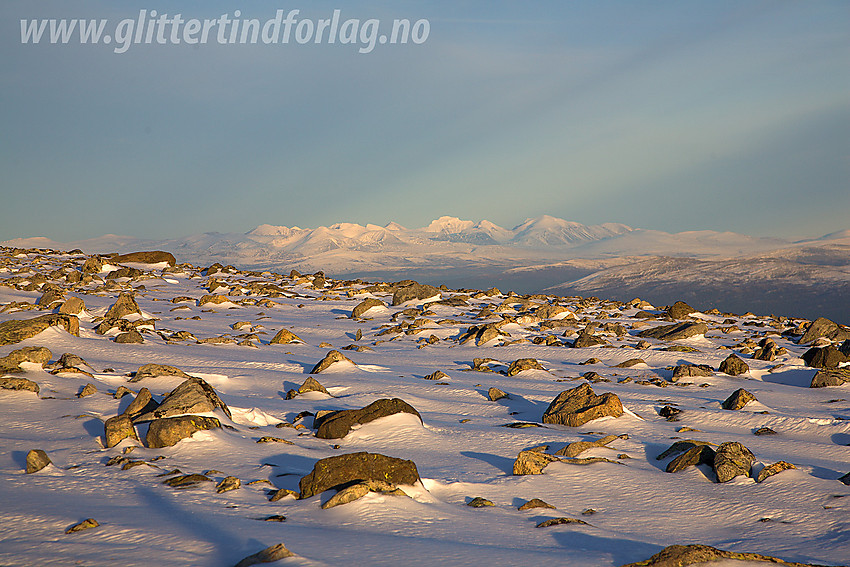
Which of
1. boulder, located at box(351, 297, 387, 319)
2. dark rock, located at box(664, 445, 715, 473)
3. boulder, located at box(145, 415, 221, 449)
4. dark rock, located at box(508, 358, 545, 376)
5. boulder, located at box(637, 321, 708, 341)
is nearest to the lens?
dark rock, located at box(664, 445, 715, 473)

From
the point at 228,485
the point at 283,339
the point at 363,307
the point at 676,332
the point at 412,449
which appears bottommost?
the point at 412,449

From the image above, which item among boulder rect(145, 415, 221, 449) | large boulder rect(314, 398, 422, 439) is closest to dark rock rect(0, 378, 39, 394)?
boulder rect(145, 415, 221, 449)

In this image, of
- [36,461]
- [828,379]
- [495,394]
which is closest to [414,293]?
[495,394]

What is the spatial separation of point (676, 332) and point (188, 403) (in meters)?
13.3

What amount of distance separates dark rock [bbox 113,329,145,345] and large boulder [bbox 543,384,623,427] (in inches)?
357

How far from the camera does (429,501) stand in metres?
5.34

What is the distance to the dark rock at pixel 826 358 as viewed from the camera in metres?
12.5

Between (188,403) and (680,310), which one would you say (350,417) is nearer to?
(188,403)

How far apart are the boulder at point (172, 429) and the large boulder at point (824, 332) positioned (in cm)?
1628

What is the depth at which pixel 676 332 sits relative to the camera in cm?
1628

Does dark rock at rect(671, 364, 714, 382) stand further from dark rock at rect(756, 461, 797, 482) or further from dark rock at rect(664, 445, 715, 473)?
dark rock at rect(756, 461, 797, 482)

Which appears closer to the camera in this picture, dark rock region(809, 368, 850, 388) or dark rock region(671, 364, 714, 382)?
dark rock region(809, 368, 850, 388)

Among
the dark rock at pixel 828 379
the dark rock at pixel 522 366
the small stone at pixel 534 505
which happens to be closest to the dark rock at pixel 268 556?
the small stone at pixel 534 505

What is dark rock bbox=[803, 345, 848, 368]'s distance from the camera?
41.2ft
